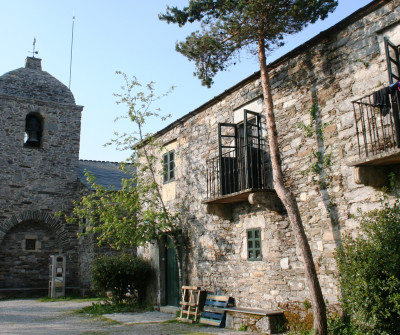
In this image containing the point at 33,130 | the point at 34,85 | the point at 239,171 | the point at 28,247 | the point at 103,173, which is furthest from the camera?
the point at 103,173

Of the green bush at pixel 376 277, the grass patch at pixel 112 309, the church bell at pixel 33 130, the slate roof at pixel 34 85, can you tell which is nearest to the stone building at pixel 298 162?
the green bush at pixel 376 277

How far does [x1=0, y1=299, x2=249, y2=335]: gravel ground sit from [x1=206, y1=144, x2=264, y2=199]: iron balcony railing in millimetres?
2813

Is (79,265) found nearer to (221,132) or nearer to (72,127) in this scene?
(72,127)

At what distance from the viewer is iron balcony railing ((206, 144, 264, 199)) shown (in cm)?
846

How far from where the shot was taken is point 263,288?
8312 millimetres

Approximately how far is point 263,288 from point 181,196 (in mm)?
4028

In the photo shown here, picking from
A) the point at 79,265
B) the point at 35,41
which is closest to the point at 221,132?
the point at 79,265

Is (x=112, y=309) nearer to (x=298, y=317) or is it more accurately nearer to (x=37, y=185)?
(x=298, y=317)

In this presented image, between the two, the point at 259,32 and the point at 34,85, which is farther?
the point at 34,85

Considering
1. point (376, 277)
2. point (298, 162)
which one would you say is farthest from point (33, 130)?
point (376, 277)

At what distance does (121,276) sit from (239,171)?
560cm

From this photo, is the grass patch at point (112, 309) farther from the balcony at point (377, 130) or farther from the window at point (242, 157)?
the balcony at point (377, 130)

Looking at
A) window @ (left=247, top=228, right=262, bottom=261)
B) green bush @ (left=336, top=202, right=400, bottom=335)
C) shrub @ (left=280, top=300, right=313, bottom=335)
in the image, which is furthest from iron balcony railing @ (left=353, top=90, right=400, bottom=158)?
window @ (left=247, top=228, right=262, bottom=261)

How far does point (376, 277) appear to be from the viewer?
568 cm
